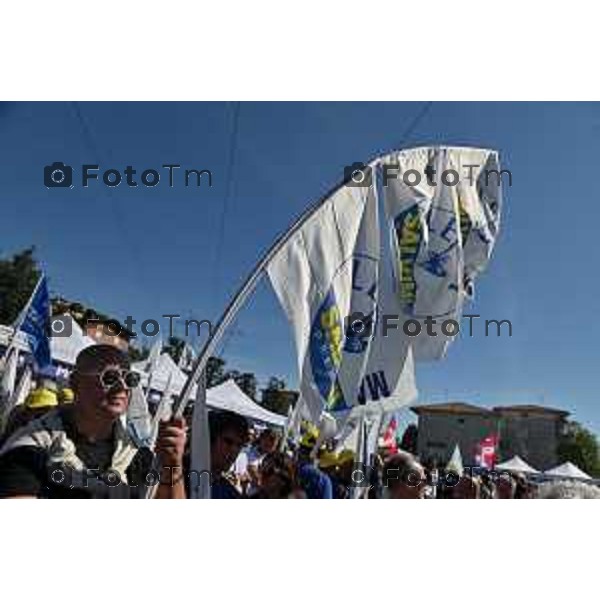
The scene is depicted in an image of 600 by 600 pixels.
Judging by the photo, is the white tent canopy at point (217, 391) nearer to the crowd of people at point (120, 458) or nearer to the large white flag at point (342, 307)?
the crowd of people at point (120, 458)

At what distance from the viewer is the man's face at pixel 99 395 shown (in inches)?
168

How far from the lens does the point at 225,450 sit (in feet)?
13.4

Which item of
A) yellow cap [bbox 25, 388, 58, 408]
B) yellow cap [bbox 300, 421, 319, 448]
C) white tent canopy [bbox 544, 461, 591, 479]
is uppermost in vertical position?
yellow cap [bbox 25, 388, 58, 408]

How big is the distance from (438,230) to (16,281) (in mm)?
2488

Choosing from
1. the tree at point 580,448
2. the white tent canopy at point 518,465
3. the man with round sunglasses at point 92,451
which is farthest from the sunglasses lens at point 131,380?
the tree at point 580,448

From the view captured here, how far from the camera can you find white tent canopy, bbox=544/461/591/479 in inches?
232

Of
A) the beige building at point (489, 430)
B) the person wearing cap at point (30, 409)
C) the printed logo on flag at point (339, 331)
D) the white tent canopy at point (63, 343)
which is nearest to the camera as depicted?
the person wearing cap at point (30, 409)

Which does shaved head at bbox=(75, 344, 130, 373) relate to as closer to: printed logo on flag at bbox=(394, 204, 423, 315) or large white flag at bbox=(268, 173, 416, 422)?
large white flag at bbox=(268, 173, 416, 422)

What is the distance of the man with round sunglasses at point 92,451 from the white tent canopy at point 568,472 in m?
2.92

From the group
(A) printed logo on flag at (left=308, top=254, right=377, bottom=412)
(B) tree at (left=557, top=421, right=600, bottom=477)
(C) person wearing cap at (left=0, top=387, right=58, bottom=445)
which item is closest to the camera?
(C) person wearing cap at (left=0, top=387, right=58, bottom=445)

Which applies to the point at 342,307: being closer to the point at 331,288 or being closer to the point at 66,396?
the point at 331,288

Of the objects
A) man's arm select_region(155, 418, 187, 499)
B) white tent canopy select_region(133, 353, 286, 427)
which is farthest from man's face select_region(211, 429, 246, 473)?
white tent canopy select_region(133, 353, 286, 427)
